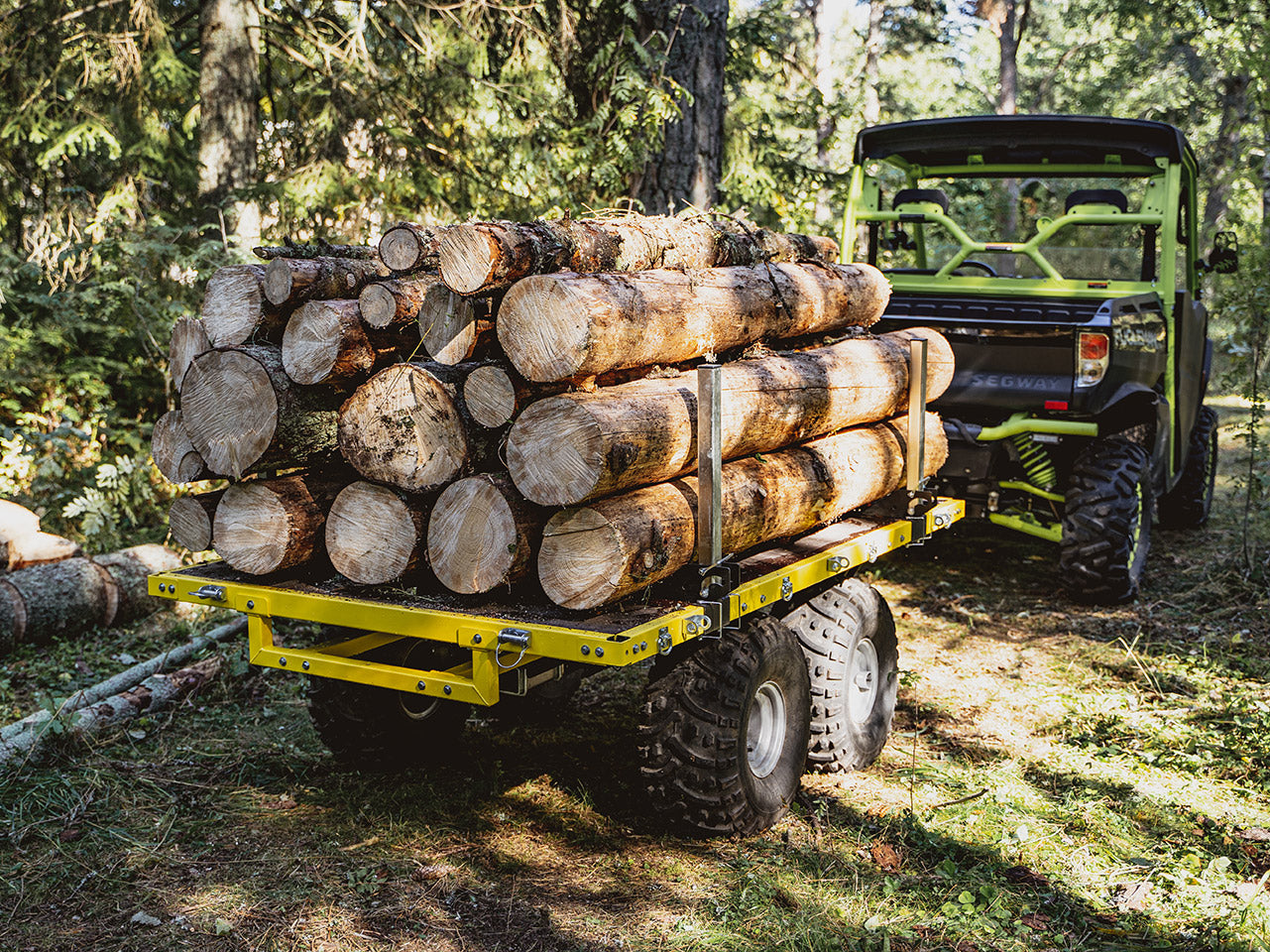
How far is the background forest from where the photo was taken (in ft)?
28.8

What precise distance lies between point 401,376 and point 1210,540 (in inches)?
304

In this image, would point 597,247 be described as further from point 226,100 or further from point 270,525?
point 226,100

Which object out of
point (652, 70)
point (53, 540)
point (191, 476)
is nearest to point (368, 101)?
point (652, 70)

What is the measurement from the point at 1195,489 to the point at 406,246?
A: 7895 millimetres

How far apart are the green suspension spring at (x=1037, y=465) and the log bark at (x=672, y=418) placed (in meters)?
2.30

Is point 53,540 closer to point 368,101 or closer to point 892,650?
point 368,101

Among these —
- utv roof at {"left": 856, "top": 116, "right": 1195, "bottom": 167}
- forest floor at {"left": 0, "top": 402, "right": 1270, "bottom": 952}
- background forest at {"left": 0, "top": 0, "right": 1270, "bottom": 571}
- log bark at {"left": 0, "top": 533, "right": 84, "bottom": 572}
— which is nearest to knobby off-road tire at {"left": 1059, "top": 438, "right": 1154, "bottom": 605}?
forest floor at {"left": 0, "top": 402, "right": 1270, "bottom": 952}

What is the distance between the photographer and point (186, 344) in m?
4.37

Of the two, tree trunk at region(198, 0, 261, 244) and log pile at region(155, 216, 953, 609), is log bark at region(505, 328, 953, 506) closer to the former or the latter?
log pile at region(155, 216, 953, 609)

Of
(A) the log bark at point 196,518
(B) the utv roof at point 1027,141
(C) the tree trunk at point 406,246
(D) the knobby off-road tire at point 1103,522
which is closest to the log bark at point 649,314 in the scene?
(C) the tree trunk at point 406,246

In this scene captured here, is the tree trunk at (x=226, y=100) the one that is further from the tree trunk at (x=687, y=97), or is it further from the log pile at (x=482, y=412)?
the log pile at (x=482, y=412)

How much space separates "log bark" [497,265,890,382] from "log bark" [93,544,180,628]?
419cm

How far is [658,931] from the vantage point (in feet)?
11.9

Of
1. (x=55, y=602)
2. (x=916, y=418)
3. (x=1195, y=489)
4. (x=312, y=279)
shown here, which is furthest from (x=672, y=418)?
(x=1195, y=489)
